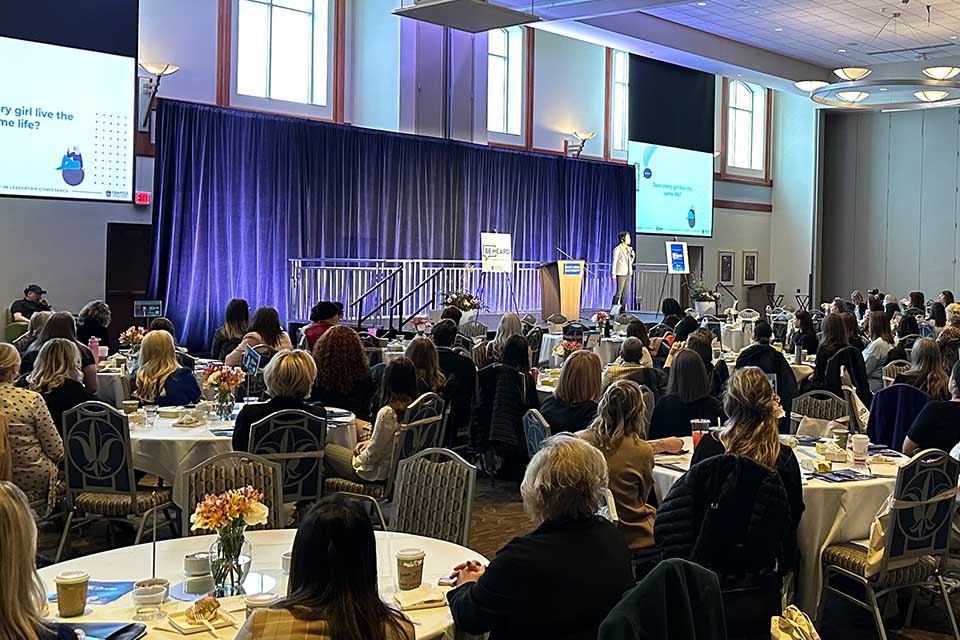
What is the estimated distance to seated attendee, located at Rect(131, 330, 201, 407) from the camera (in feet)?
21.0

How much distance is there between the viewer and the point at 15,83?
38.9ft

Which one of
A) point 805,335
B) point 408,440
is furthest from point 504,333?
point 408,440

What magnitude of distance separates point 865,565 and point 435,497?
1903 mm

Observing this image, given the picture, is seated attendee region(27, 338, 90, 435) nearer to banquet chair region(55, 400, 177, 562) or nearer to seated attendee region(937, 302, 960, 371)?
banquet chair region(55, 400, 177, 562)

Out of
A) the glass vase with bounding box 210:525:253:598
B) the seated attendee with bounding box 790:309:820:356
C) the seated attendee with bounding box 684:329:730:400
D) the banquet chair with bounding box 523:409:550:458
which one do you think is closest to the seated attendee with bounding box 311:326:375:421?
the banquet chair with bounding box 523:409:550:458

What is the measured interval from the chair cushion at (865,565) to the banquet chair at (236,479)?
243cm

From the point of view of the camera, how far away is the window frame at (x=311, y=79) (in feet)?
49.6

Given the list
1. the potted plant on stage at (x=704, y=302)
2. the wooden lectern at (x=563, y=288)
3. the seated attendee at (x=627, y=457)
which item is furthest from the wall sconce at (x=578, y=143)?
the seated attendee at (x=627, y=457)

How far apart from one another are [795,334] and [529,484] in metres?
8.29

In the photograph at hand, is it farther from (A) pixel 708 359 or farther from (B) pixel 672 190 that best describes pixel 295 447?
(B) pixel 672 190

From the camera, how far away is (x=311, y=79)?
1631 cm

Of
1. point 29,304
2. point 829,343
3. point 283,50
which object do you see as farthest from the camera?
point 283,50

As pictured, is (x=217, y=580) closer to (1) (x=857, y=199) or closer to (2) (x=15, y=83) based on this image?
(2) (x=15, y=83)

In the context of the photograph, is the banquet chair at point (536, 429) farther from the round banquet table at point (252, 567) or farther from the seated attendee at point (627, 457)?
the round banquet table at point (252, 567)
